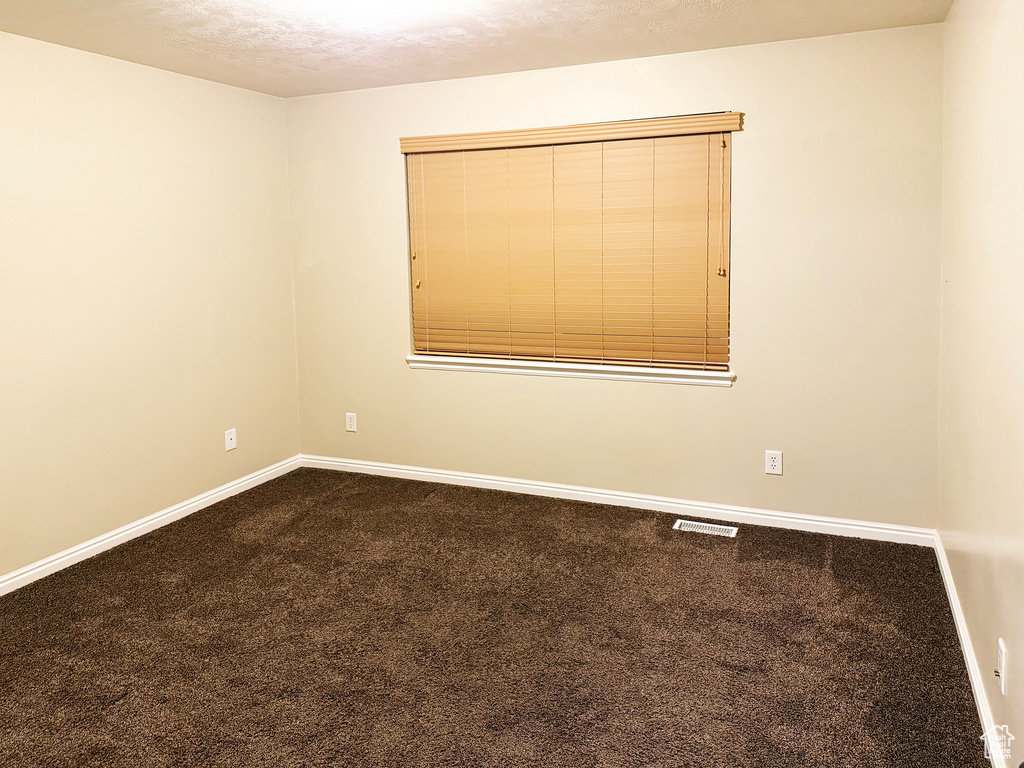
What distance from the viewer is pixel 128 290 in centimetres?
356

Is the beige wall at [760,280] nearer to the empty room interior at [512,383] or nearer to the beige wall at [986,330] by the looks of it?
the empty room interior at [512,383]

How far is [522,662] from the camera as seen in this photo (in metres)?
2.48

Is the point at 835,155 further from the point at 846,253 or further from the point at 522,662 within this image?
the point at 522,662

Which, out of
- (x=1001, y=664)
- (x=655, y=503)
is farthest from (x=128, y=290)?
(x=1001, y=664)

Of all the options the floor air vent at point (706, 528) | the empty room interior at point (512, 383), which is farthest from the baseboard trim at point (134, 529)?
the floor air vent at point (706, 528)

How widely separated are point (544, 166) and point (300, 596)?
2.42 meters

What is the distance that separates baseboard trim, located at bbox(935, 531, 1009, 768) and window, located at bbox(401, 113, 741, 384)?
1.25m

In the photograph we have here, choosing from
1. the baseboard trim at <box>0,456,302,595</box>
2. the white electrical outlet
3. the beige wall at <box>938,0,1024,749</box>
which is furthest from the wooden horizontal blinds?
the white electrical outlet

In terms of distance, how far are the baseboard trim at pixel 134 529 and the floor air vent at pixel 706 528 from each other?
8.06 feet

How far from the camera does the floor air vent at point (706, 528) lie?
3.59 metres

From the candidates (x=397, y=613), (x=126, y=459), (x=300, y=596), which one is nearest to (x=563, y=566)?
(x=397, y=613)

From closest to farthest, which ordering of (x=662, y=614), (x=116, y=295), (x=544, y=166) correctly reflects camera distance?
(x=662, y=614)
(x=116, y=295)
(x=544, y=166)

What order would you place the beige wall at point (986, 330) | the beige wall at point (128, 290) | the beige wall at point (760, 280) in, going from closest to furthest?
the beige wall at point (986, 330) < the beige wall at point (128, 290) < the beige wall at point (760, 280)

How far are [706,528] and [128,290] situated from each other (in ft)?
9.98
